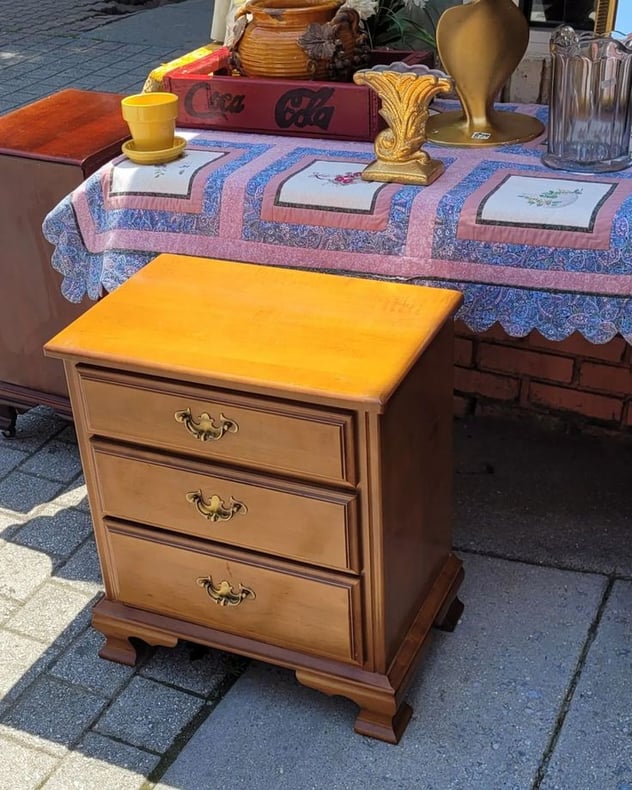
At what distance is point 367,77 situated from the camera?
209 centimetres

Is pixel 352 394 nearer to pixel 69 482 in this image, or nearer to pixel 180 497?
pixel 180 497

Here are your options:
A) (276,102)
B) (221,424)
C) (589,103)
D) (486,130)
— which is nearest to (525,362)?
(486,130)

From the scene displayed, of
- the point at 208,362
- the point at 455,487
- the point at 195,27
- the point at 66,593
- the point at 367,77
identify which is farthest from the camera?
the point at 195,27

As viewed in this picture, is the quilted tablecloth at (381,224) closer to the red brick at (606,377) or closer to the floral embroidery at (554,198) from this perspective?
the floral embroidery at (554,198)

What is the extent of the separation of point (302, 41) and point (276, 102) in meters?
0.15

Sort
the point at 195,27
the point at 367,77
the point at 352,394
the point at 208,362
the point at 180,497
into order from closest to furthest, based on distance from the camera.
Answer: the point at 352,394, the point at 208,362, the point at 180,497, the point at 367,77, the point at 195,27

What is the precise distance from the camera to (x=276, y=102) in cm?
236

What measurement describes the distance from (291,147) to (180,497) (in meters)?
0.89

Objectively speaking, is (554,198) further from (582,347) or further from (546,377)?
(546,377)

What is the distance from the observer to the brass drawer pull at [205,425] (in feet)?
5.86

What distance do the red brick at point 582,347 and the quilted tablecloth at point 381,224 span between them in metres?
0.63

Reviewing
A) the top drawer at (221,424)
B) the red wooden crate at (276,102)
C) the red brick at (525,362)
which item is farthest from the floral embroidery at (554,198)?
the red brick at (525,362)

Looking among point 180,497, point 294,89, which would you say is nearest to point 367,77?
point 294,89

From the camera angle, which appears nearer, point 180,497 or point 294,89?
point 180,497
